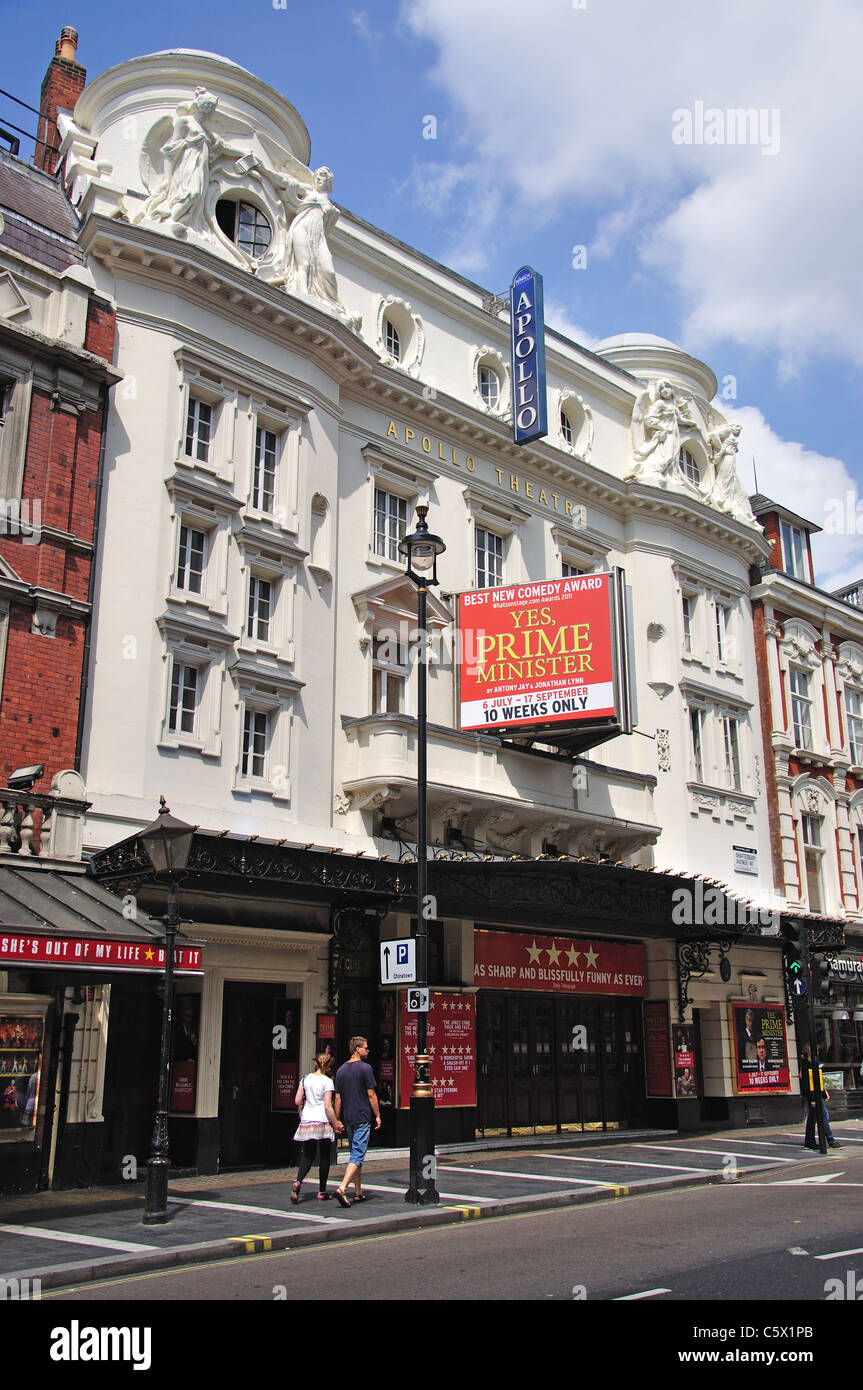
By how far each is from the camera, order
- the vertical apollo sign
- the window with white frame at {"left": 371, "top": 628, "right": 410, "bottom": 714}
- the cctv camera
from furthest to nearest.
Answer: the vertical apollo sign < the window with white frame at {"left": 371, "top": 628, "right": 410, "bottom": 714} < the cctv camera

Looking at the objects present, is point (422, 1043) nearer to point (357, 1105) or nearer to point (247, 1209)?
point (357, 1105)

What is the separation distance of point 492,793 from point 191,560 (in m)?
7.40

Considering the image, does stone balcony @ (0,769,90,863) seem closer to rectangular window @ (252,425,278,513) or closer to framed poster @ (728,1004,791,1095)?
rectangular window @ (252,425,278,513)

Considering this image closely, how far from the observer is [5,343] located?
692 inches

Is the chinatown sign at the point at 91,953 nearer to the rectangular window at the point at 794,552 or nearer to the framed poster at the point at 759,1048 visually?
the framed poster at the point at 759,1048

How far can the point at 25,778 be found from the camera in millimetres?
16016

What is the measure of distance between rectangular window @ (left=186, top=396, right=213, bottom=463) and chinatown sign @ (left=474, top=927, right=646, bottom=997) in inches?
420

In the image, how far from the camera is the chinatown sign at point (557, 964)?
924 inches

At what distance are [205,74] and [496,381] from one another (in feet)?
30.8

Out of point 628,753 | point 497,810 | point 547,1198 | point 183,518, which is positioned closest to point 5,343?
point 183,518

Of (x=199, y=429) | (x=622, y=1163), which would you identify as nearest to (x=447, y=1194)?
(x=622, y=1163)

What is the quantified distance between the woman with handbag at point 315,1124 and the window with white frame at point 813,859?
2190 centimetres

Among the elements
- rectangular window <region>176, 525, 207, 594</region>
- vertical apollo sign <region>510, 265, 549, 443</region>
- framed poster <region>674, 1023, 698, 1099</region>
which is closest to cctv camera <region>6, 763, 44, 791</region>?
rectangular window <region>176, 525, 207, 594</region>

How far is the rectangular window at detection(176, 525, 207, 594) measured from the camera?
20.1 m
